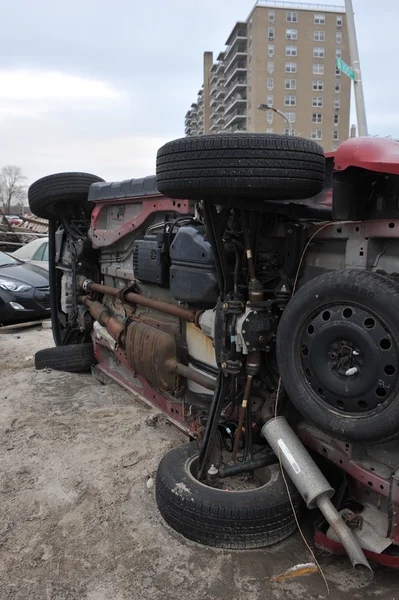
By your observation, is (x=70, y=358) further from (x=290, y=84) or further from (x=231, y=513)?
(x=290, y=84)

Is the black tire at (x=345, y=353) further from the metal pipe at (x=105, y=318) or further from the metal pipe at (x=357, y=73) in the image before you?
the metal pipe at (x=357, y=73)

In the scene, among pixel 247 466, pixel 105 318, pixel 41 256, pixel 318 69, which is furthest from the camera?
pixel 318 69

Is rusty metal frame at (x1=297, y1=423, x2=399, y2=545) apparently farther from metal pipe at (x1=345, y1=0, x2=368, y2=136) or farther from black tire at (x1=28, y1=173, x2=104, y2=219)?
metal pipe at (x1=345, y1=0, x2=368, y2=136)

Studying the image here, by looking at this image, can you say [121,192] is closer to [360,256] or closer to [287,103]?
[360,256]

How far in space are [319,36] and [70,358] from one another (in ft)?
258

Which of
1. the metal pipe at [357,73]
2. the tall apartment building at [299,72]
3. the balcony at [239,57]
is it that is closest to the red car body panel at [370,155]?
the metal pipe at [357,73]

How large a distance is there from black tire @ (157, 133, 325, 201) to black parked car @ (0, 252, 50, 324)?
6551 millimetres

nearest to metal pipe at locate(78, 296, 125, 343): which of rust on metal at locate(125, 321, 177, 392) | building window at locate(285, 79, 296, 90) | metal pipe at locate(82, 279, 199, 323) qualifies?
metal pipe at locate(82, 279, 199, 323)

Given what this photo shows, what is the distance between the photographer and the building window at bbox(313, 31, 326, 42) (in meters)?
71.1

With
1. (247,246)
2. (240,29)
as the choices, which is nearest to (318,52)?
(240,29)

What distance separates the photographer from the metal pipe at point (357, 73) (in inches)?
367

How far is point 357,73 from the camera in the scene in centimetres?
945

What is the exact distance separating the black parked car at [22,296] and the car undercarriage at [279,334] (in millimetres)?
5220

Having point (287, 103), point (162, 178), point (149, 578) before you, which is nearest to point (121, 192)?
point (162, 178)
